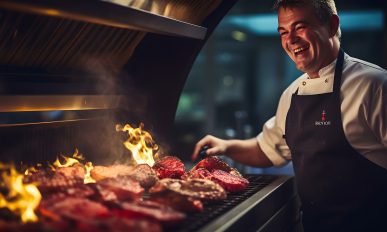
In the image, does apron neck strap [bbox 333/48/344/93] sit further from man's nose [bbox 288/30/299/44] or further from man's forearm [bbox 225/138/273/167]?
man's forearm [bbox 225/138/273/167]

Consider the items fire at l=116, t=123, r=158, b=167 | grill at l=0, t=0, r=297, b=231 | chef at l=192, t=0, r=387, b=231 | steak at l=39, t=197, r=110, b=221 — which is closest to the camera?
steak at l=39, t=197, r=110, b=221

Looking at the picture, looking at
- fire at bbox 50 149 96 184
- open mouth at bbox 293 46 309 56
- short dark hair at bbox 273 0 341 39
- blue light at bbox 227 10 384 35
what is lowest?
fire at bbox 50 149 96 184

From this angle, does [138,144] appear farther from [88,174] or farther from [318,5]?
[318,5]

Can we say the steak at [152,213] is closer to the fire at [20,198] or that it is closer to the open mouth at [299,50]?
the fire at [20,198]

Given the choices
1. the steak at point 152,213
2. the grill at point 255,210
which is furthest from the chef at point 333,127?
the steak at point 152,213

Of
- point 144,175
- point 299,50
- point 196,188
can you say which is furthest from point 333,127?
point 144,175

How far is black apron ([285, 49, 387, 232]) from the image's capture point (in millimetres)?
2723

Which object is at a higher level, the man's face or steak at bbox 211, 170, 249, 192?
the man's face

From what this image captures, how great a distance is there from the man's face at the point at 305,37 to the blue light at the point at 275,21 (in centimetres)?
579

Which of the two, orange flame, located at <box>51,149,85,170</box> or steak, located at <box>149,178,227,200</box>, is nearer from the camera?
steak, located at <box>149,178,227,200</box>

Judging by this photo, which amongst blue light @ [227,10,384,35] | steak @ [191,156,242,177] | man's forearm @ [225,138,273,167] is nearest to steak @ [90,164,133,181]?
steak @ [191,156,242,177]

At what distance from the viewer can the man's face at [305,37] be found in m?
2.81

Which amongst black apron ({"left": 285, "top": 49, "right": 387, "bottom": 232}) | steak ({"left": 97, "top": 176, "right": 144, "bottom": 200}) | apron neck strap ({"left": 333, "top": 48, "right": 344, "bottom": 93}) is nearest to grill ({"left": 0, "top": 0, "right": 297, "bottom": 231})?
black apron ({"left": 285, "top": 49, "right": 387, "bottom": 232})

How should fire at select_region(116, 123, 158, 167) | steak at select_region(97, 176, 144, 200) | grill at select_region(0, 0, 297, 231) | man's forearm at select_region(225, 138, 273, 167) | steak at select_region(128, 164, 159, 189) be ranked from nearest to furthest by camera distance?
grill at select_region(0, 0, 297, 231) → steak at select_region(97, 176, 144, 200) → steak at select_region(128, 164, 159, 189) → fire at select_region(116, 123, 158, 167) → man's forearm at select_region(225, 138, 273, 167)
